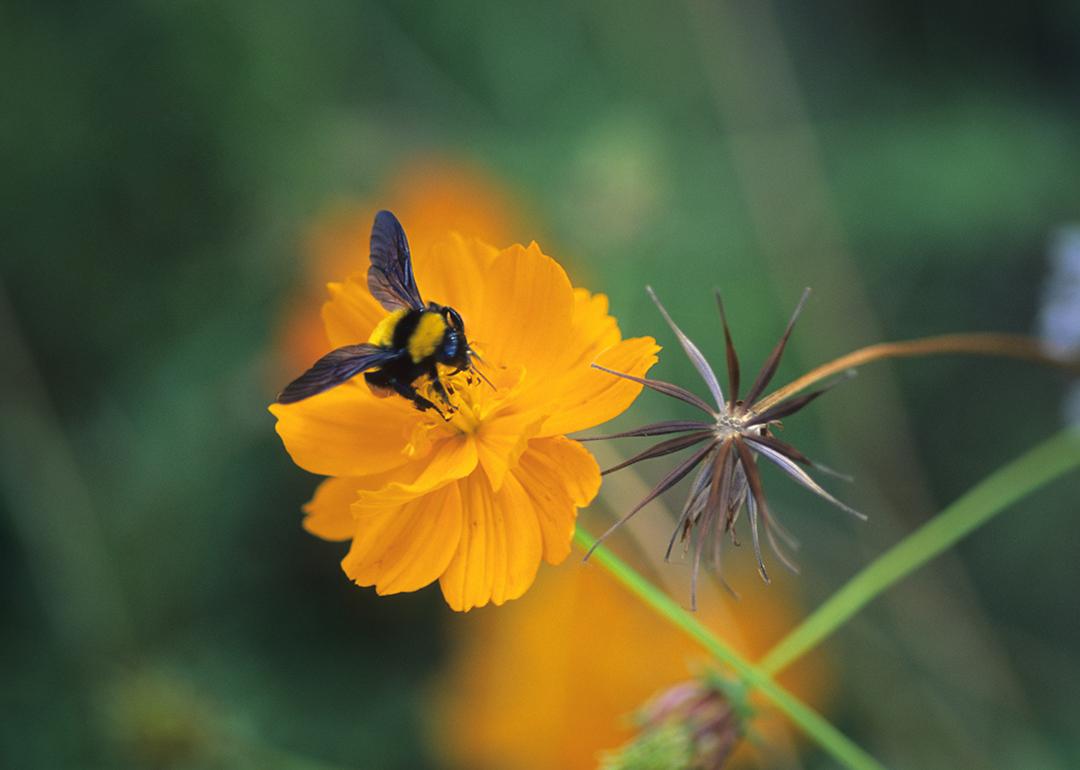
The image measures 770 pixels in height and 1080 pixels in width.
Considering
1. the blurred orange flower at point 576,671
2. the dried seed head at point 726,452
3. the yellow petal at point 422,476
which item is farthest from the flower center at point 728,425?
the blurred orange flower at point 576,671

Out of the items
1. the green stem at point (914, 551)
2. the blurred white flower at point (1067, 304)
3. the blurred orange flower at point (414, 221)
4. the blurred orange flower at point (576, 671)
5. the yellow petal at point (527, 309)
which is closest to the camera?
the yellow petal at point (527, 309)

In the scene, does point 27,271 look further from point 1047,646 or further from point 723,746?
point 1047,646

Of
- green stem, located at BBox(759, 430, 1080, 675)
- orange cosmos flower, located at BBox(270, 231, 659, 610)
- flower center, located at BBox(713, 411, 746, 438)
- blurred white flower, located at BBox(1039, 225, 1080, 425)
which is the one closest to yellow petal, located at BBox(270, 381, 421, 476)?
orange cosmos flower, located at BBox(270, 231, 659, 610)

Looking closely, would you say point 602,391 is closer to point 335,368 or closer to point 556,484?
point 556,484

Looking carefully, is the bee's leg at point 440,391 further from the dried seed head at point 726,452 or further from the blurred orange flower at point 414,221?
the blurred orange flower at point 414,221

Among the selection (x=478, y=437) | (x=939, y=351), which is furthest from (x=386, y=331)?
(x=939, y=351)

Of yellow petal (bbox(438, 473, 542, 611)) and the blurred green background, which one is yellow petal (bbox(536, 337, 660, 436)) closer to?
yellow petal (bbox(438, 473, 542, 611))

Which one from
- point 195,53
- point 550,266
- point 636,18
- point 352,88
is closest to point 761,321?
point 636,18
